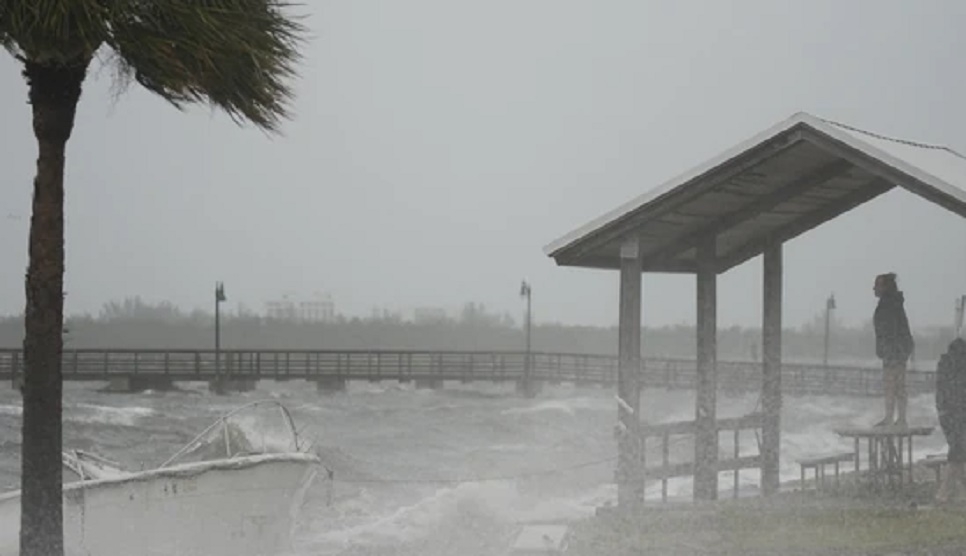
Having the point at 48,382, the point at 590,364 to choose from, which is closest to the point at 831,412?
the point at 590,364

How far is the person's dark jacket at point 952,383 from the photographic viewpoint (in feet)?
43.1

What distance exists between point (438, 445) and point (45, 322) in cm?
4093

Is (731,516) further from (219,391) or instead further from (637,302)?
(219,391)

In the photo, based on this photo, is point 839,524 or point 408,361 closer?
point 839,524

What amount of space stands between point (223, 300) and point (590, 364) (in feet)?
58.4

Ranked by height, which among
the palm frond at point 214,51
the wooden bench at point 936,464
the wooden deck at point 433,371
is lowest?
the wooden deck at point 433,371

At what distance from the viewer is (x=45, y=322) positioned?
9.10 meters

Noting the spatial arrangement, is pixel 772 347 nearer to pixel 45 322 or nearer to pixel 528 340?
pixel 45 322

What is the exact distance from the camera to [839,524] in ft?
37.6

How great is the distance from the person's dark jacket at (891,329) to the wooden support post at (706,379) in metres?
1.72

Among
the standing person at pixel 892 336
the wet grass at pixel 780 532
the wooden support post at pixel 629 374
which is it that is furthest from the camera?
the standing person at pixel 892 336

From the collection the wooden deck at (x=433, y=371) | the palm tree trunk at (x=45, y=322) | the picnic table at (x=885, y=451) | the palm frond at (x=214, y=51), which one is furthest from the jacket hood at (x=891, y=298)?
the wooden deck at (x=433, y=371)

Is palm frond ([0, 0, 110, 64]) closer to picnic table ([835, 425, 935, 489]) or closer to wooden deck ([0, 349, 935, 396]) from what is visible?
picnic table ([835, 425, 935, 489])

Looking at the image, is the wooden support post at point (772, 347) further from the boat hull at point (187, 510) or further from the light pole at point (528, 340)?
the light pole at point (528, 340)
